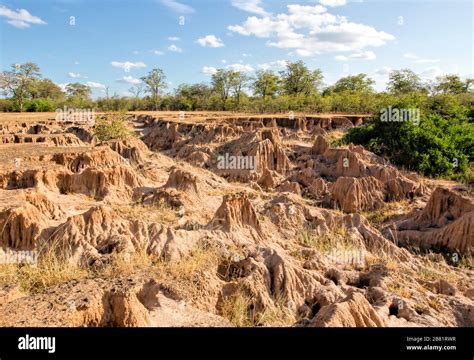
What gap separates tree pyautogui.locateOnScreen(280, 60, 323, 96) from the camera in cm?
5103

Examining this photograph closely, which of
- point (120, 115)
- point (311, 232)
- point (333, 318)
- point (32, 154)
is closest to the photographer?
point (333, 318)

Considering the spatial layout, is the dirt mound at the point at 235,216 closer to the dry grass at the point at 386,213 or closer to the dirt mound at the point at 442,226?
the dirt mound at the point at 442,226

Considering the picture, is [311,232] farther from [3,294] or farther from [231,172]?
[231,172]

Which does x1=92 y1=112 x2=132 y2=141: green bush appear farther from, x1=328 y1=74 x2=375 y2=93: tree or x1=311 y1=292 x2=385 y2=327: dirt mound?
x1=328 y1=74 x2=375 y2=93: tree

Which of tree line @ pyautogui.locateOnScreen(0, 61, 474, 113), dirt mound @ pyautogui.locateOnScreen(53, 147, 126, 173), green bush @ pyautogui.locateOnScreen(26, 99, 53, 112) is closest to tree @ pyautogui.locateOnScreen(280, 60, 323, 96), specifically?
tree line @ pyautogui.locateOnScreen(0, 61, 474, 113)

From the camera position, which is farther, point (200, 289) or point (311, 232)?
point (311, 232)

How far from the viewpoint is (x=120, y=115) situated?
22.3 meters

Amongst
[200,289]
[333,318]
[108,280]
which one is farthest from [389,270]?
[108,280]

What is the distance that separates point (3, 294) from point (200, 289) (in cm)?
208

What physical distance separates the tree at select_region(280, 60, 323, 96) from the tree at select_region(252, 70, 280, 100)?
1.95 meters

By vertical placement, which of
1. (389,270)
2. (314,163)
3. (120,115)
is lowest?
(389,270)

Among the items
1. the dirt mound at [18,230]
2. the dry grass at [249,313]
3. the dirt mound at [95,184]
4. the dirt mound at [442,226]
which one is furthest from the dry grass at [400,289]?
the dirt mound at [95,184]

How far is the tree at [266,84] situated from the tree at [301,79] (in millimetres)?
1947

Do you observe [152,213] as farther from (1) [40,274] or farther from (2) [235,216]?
(1) [40,274]
